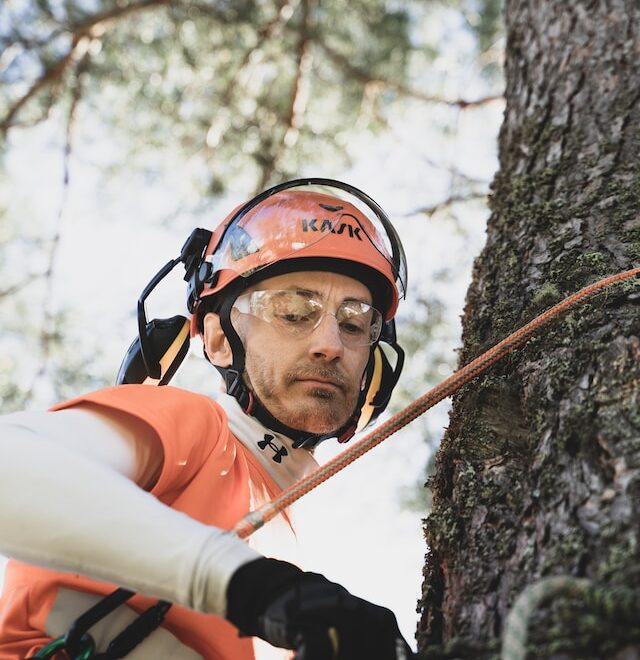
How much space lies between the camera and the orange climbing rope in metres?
1.60

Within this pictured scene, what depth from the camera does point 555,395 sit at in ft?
5.56

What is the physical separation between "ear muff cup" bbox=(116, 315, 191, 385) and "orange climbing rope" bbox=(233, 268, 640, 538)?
4.50 ft

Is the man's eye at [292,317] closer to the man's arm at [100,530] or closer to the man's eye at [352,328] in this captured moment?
the man's eye at [352,328]

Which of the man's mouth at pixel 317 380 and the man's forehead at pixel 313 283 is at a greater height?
the man's forehead at pixel 313 283

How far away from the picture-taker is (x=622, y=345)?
66.1 inches

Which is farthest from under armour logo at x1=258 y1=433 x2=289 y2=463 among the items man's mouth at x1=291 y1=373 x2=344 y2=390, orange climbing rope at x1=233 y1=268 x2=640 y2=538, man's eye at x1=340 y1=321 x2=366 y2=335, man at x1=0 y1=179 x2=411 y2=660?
orange climbing rope at x1=233 y1=268 x2=640 y2=538

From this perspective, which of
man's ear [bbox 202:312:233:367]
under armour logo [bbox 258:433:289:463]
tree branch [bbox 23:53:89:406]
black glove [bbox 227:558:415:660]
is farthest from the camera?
tree branch [bbox 23:53:89:406]

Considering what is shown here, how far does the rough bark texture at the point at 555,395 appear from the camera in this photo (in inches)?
51.2

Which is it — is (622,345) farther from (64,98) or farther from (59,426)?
(64,98)

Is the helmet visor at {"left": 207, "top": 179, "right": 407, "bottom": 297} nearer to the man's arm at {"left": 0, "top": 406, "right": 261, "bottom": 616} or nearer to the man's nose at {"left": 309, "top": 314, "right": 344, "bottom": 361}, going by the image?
the man's nose at {"left": 309, "top": 314, "right": 344, "bottom": 361}

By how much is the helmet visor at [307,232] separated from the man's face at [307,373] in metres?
0.20

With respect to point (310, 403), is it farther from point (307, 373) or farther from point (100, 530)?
point (100, 530)

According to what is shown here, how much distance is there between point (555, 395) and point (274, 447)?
1085mm

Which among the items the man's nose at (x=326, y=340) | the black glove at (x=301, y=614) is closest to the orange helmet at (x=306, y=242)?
the man's nose at (x=326, y=340)
